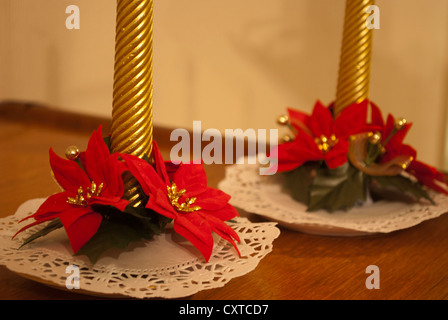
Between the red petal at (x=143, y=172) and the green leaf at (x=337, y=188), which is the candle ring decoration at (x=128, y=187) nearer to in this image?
the red petal at (x=143, y=172)

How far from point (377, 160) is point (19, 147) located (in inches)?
21.4

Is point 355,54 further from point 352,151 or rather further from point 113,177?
point 113,177

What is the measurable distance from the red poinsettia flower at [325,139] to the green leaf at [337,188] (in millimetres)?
18

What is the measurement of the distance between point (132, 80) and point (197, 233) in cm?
12

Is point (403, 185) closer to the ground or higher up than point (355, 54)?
closer to the ground

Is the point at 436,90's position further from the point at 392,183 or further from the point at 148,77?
the point at 148,77

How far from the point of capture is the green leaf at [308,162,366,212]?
54 cm

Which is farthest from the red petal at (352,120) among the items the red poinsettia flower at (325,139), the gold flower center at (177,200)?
the gold flower center at (177,200)

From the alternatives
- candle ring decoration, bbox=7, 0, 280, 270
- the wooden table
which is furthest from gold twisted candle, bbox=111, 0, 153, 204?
the wooden table

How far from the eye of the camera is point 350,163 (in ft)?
1.83

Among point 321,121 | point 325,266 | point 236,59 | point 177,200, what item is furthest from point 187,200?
point 236,59

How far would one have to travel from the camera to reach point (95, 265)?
37 cm

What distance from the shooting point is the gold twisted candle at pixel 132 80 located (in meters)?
0.38

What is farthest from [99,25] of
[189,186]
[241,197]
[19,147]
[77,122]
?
[189,186]
